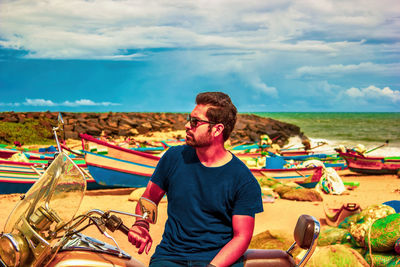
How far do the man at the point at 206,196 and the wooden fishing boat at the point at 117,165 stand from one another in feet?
23.7

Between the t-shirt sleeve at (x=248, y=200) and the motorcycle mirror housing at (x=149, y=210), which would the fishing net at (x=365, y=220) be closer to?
the t-shirt sleeve at (x=248, y=200)

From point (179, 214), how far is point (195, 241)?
0.59 ft

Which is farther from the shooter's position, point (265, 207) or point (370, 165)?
point (370, 165)

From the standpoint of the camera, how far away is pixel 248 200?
234 cm

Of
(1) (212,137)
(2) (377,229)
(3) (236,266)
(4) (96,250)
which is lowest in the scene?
(2) (377,229)

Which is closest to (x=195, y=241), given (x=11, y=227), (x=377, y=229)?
(x=11, y=227)

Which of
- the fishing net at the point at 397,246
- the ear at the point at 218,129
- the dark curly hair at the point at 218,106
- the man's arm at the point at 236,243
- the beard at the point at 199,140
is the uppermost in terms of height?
the dark curly hair at the point at 218,106

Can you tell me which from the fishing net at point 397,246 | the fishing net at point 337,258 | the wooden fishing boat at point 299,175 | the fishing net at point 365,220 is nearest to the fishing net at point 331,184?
the wooden fishing boat at point 299,175

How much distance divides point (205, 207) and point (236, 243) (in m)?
0.26

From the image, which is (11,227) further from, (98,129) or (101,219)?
(98,129)

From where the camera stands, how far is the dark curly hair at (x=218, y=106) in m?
2.44

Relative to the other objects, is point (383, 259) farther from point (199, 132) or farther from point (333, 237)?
point (199, 132)

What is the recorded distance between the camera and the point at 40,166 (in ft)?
31.4

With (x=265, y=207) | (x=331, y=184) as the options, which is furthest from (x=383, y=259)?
A: (x=331, y=184)
